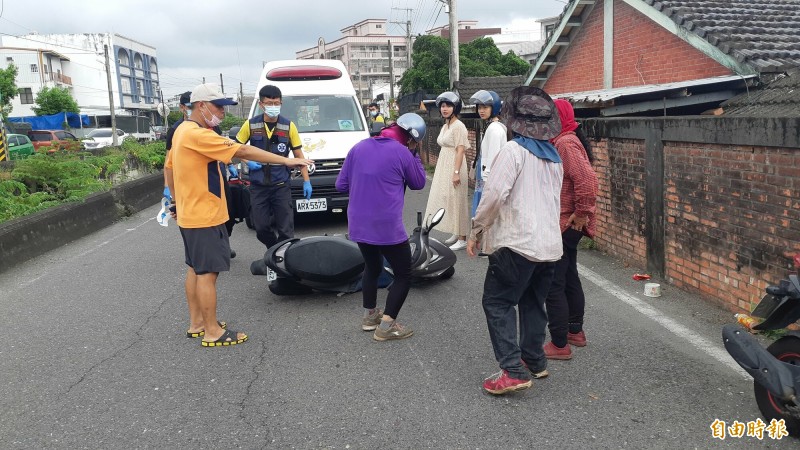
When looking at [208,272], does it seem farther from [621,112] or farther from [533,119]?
[621,112]

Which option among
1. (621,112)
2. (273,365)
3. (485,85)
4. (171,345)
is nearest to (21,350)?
(171,345)

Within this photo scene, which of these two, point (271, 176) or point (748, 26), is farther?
point (748, 26)

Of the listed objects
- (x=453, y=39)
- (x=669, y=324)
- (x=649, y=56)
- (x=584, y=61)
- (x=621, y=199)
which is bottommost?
(x=669, y=324)

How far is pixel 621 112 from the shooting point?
29.4 feet

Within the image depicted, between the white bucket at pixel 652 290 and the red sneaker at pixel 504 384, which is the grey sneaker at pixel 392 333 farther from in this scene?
the white bucket at pixel 652 290

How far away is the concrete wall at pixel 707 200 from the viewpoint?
4660 mm

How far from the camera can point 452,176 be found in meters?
7.85

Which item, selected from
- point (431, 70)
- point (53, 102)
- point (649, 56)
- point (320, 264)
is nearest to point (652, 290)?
point (320, 264)

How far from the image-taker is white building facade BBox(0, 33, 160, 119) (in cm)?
6084

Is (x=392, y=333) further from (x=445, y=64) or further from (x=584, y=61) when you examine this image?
(x=445, y=64)

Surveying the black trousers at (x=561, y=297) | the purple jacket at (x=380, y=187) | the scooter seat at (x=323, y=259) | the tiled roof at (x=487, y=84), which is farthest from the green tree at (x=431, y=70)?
the black trousers at (x=561, y=297)

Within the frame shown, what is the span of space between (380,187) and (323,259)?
1.37 meters

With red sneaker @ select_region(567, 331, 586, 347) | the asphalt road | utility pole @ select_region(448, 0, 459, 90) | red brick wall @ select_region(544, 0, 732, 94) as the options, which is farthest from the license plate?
utility pole @ select_region(448, 0, 459, 90)

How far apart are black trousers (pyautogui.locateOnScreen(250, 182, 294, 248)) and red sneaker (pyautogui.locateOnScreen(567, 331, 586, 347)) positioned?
3.21 meters
